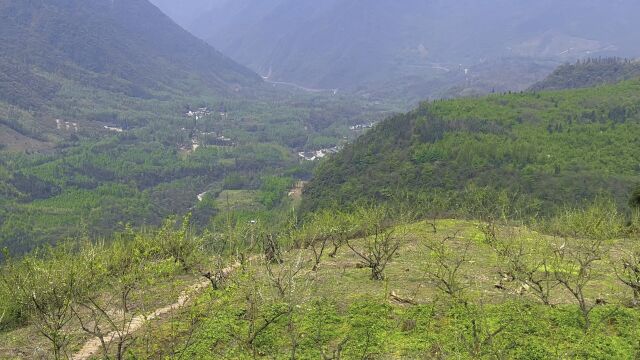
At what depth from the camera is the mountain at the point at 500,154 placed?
86.8 metres

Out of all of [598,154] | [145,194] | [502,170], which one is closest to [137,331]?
[502,170]

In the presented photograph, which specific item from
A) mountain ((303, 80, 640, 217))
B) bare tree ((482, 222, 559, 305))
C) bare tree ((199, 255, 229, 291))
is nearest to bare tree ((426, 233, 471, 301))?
bare tree ((482, 222, 559, 305))

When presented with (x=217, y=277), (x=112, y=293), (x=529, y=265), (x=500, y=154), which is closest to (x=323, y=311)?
(x=217, y=277)

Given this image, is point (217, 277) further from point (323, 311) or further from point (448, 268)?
point (448, 268)

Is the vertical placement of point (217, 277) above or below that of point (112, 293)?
above

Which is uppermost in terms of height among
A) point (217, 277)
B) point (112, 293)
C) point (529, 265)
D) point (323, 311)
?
point (217, 277)

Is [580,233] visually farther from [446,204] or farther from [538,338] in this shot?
[446,204]

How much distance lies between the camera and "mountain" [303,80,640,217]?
86.8 m

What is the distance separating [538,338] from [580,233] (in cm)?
2179

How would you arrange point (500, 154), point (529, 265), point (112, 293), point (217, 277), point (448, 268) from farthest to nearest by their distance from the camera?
point (500, 154), point (529, 265), point (217, 277), point (112, 293), point (448, 268)

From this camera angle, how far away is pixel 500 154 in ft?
341

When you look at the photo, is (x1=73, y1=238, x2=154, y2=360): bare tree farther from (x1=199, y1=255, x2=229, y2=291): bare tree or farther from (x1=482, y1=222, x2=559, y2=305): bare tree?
(x1=482, y1=222, x2=559, y2=305): bare tree

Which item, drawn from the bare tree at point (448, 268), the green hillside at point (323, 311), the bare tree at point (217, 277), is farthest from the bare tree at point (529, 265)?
the bare tree at point (217, 277)

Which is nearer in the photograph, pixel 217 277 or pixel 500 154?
pixel 217 277
